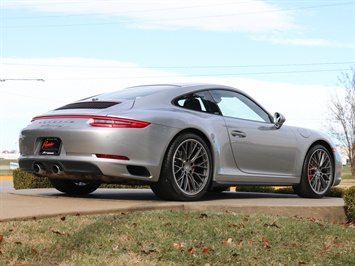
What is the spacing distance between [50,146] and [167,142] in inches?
55.8

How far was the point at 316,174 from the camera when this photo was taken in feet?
33.6

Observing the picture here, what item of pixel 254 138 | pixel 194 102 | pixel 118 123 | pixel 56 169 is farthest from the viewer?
pixel 254 138

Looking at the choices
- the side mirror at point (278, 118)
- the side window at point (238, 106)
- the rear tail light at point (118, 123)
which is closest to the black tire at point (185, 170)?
the rear tail light at point (118, 123)

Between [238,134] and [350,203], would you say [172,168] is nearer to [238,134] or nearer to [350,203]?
[238,134]

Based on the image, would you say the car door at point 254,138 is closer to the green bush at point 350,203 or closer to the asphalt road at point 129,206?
the asphalt road at point 129,206

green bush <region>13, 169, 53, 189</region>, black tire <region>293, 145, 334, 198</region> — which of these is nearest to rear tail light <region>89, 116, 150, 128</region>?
black tire <region>293, 145, 334, 198</region>

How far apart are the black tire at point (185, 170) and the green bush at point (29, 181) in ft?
19.6

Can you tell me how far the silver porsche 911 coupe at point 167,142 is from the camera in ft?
25.8

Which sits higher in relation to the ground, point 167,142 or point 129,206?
point 167,142

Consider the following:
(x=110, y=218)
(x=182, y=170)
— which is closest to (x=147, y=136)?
(x=182, y=170)

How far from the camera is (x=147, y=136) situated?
25.8ft


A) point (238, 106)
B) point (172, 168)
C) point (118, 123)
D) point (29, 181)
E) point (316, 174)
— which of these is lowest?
point (29, 181)

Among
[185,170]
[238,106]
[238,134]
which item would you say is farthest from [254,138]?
[185,170]

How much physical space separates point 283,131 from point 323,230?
2469 mm
